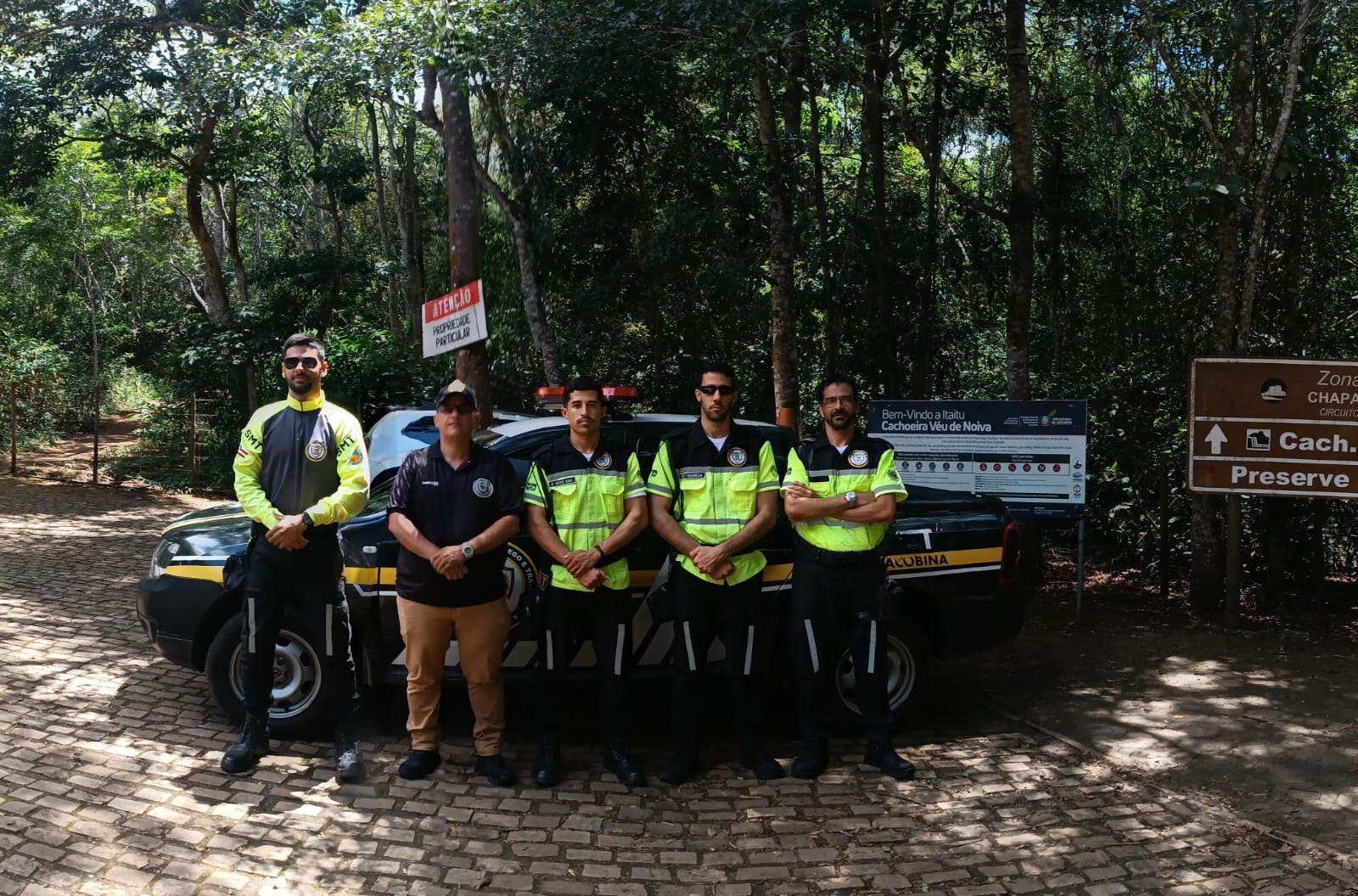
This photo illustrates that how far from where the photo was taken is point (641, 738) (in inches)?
222

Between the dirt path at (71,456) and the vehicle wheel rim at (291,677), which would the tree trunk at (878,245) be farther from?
the dirt path at (71,456)

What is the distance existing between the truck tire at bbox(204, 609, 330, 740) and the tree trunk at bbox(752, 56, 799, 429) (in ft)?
18.1

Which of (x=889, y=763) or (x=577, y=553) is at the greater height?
(x=577, y=553)

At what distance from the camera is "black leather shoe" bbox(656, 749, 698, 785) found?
500cm

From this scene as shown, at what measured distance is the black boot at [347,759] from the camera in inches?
192

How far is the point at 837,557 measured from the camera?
506 cm

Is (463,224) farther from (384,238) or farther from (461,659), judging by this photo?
(384,238)

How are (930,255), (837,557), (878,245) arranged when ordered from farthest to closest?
(930,255)
(878,245)
(837,557)

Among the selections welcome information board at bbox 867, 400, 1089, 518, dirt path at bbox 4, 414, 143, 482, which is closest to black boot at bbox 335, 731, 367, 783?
welcome information board at bbox 867, 400, 1089, 518

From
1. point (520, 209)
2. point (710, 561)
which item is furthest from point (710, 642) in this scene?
point (520, 209)

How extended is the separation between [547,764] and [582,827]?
0.51 meters

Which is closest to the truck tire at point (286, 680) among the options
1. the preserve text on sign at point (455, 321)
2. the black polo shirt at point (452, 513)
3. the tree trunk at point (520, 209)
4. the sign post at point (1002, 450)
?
the black polo shirt at point (452, 513)

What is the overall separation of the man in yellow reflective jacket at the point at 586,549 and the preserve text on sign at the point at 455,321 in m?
1.33

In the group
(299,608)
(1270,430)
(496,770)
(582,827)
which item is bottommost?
(582,827)
